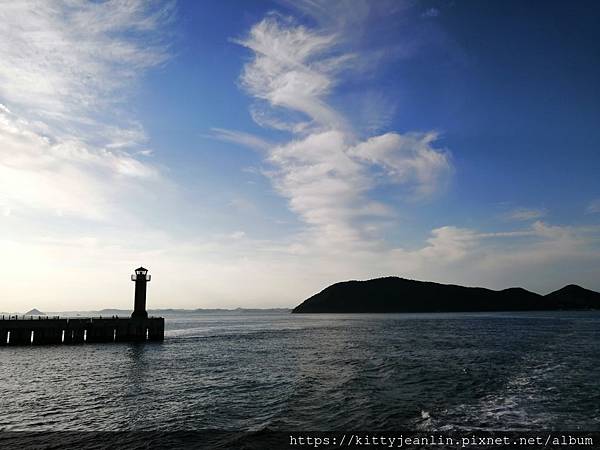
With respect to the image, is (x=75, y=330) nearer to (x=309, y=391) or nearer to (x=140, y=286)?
(x=140, y=286)

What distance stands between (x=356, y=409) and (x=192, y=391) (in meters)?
11.3

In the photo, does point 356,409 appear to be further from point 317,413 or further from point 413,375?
point 413,375

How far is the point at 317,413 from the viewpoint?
2084 cm

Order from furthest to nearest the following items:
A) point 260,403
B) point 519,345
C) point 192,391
A: point 519,345, point 192,391, point 260,403

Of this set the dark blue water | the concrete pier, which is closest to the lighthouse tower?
the concrete pier

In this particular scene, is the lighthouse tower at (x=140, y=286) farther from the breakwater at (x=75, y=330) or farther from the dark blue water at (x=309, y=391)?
the dark blue water at (x=309, y=391)

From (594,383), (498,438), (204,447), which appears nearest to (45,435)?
(204,447)

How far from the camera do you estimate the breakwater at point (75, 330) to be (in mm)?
58719

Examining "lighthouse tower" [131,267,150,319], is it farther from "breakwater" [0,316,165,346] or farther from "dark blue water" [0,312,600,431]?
"dark blue water" [0,312,600,431]

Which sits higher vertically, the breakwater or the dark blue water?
the breakwater

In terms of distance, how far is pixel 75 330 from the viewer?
6250cm

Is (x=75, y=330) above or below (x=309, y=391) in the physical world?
above

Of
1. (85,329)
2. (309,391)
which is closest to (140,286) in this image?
(85,329)

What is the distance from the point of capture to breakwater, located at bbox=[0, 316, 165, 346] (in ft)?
193
